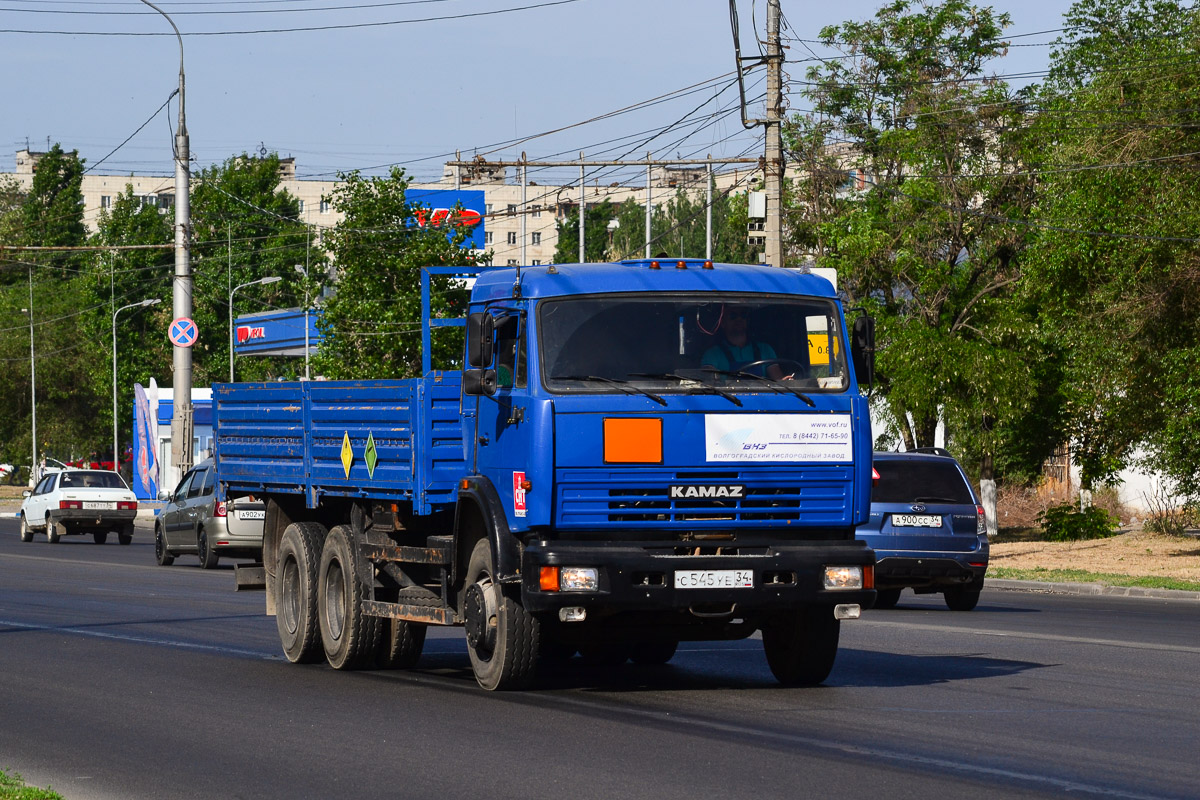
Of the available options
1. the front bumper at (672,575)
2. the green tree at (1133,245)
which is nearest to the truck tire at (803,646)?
the front bumper at (672,575)

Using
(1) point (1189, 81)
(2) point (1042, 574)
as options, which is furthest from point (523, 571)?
(1) point (1189, 81)

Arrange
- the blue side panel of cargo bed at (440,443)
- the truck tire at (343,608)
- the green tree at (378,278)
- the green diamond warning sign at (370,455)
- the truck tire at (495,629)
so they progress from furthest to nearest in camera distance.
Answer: the green tree at (378,278) → the truck tire at (343,608) → the green diamond warning sign at (370,455) → the blue side panel of cargo bed at (440,443) → the truck tire at (495,629)

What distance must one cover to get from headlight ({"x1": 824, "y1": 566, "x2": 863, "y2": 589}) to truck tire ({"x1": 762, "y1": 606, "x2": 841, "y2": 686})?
0.63 meters

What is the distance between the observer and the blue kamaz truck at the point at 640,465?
10.2m

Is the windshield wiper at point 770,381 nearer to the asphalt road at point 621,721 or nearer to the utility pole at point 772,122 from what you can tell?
the asphalt road at point 621,721

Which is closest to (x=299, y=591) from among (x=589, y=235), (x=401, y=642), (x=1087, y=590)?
(x=401, y=642)

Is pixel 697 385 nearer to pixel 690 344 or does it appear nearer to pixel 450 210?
pixel 690 344

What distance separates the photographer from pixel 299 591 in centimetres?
1362

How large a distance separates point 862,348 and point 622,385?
5.70 ft

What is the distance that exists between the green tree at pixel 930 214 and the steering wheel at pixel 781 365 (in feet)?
78.5

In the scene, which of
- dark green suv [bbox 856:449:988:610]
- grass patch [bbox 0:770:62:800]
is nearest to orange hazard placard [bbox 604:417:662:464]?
grass patch [bbox 0:770:62:800]

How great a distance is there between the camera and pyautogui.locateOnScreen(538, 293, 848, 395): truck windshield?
1048 centimetres

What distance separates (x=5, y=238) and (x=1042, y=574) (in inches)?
3999

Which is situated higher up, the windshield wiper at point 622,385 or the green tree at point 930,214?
the green tree at point 930,214
